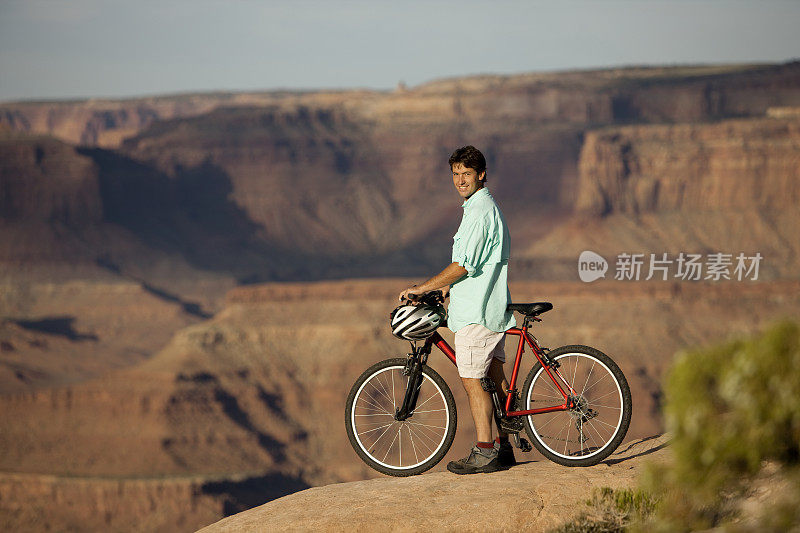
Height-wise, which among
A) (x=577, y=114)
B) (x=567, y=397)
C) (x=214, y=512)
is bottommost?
(x=214, y=512)

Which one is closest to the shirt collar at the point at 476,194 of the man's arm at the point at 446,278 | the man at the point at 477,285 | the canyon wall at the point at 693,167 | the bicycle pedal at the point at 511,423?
the man at the point at 477,285

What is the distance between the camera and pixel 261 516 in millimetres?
8859

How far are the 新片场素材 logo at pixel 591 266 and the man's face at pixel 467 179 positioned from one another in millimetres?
72656

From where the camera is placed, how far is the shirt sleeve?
326 inches

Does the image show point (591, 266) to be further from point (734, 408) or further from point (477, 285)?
point (734, 408)

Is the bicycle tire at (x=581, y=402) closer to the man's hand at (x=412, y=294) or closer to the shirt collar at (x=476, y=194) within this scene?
the man's hand at (x=412, y=294)

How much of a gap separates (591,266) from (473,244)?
89.3m

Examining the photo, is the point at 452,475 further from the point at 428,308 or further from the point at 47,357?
the point at 47,357

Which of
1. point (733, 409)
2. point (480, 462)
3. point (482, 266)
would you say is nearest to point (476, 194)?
point (482, 266)

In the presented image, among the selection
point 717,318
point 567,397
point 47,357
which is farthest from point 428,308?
point 47,357

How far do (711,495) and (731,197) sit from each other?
4240 inches

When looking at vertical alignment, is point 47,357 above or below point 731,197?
below

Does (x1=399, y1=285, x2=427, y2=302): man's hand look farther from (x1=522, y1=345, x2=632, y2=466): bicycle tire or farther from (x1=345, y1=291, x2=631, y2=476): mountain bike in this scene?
(x1=522, y1=345, x2=632, y2=466): bicycle tire

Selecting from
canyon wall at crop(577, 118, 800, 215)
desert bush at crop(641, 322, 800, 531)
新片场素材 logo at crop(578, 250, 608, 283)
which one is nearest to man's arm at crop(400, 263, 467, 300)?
desert bush at crop(641, 322, 800, 531)
